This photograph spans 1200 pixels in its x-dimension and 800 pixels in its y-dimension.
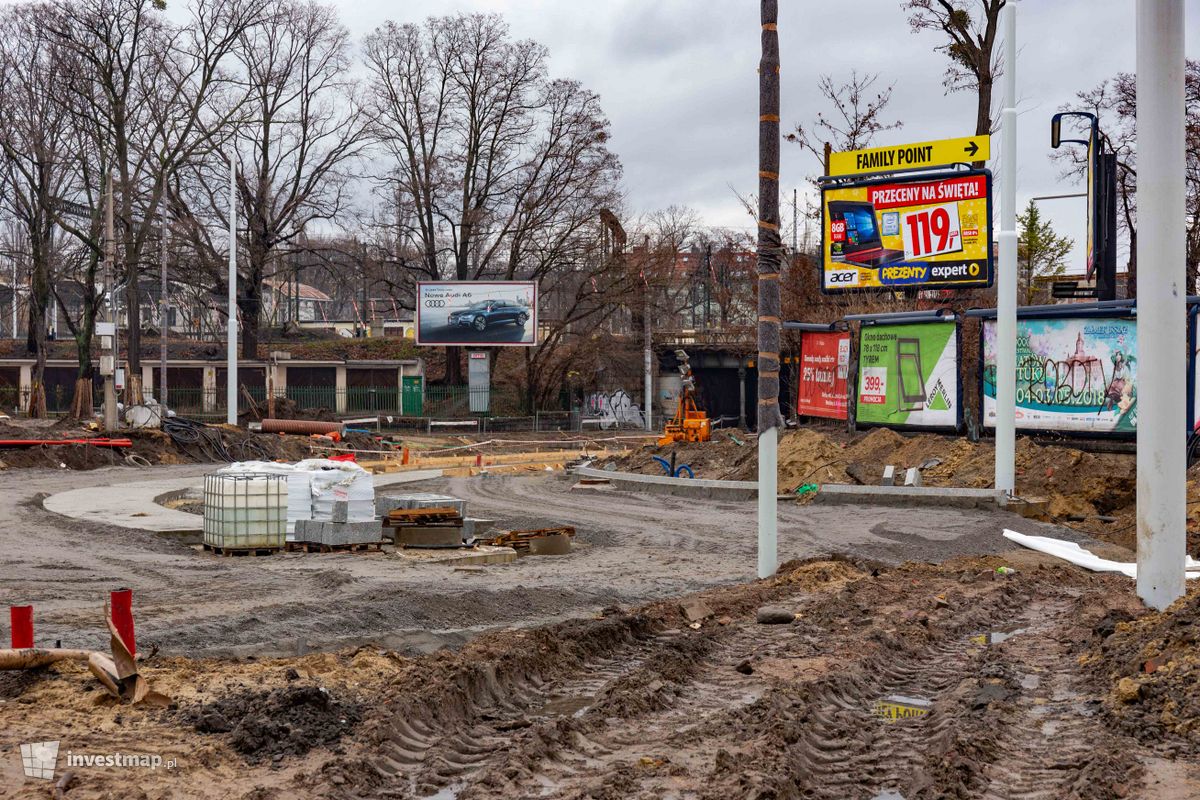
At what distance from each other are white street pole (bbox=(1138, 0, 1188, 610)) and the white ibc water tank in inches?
441

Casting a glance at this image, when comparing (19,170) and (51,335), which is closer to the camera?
(19,170)

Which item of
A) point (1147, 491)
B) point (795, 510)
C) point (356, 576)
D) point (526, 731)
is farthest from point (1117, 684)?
point (795, 510)

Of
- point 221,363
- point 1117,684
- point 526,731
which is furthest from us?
point 221,363

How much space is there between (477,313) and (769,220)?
47251 millimetres

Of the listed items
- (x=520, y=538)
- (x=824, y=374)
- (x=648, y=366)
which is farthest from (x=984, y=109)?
(x=648, y=366)

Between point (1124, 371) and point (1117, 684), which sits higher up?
point (1124, 371)

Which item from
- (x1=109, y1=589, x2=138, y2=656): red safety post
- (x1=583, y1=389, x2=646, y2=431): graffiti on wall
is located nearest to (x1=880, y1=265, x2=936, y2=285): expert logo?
(x1=109, y1=589, x2=138, y2=656): red safety post

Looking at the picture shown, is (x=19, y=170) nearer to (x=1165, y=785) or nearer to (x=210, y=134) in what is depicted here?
(x=210, y=134)

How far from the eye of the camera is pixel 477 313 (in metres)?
60.5

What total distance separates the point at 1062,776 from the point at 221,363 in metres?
62.9

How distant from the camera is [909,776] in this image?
649cm

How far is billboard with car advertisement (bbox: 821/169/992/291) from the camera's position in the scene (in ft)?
94.9

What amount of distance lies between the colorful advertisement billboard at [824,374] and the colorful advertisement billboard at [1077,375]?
Result: 5884 millimetres

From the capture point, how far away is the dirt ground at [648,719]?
248 inches
